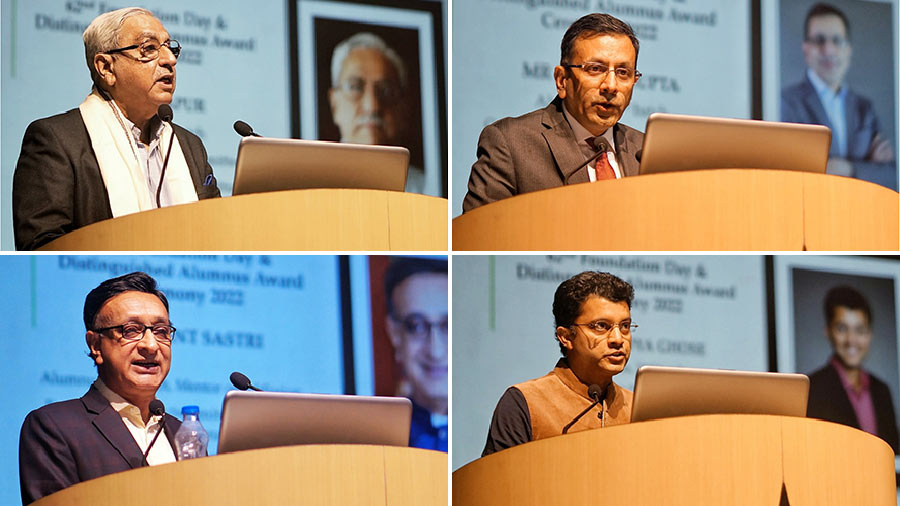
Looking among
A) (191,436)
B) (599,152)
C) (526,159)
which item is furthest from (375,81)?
(191,436)

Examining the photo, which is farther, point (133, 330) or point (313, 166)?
point (133, 330)

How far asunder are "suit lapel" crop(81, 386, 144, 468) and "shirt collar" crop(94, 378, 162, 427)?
2 centimetres

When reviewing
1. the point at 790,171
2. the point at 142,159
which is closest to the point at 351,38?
the point at 142,159

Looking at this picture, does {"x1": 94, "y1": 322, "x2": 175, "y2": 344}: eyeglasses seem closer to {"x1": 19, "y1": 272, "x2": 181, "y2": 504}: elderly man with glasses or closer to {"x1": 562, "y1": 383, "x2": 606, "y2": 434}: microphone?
{"x1": 19, "y1": 272, "x2": 181, "y2": 504}: elderly man with glasses

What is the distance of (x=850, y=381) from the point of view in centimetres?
466

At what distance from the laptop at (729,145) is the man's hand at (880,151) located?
120 centimetres

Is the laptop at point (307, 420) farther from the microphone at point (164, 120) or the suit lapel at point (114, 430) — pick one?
the microphone at point (164, 120)

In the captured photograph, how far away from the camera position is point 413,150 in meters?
4.34

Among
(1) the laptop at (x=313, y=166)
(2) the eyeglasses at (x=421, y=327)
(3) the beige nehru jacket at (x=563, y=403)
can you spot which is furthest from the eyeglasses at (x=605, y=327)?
(1) the laptop at (x=313, y=166)

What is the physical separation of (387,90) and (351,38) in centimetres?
19

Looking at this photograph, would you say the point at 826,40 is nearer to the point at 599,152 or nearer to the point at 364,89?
the point at 599,152

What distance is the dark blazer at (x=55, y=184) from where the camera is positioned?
3.70 m

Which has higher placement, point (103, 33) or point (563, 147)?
point (103, 33)

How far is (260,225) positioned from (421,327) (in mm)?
834
